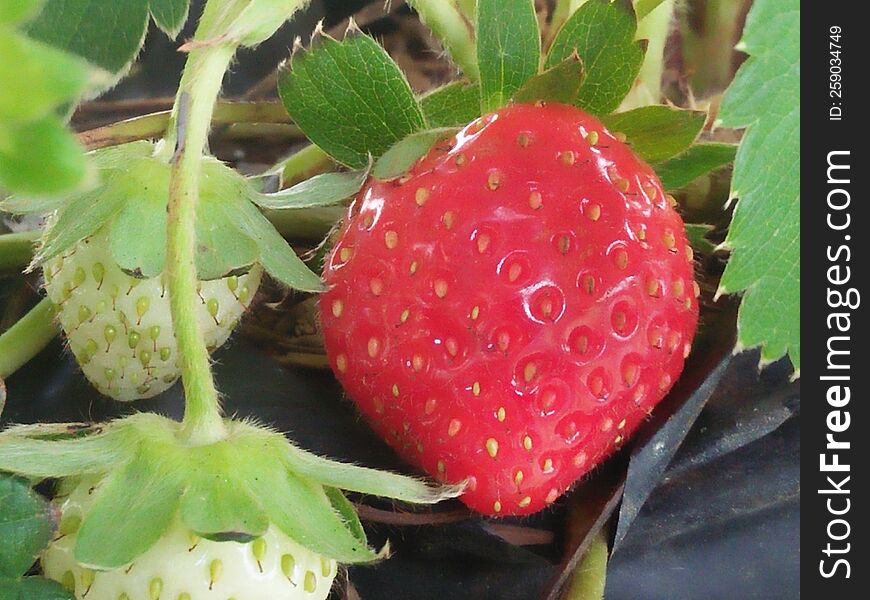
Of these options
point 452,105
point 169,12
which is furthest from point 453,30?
point 169,12

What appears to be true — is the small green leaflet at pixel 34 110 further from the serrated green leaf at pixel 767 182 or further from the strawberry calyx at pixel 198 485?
the serrated green leaf at pixel 767 182

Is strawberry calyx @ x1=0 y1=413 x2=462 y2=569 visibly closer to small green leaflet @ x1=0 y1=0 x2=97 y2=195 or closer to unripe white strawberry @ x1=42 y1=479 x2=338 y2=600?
unripe white strawberry @ x1=42 y1=479 x2=338 y2=600

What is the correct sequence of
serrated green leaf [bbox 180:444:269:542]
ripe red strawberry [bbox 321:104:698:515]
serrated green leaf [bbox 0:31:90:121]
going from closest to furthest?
serrated green leaf [bbox 0:31:90:121] < serrated green leaf [bbox 180:444:269:542] < ripe red strawberry [bbox 321:104:698:515]

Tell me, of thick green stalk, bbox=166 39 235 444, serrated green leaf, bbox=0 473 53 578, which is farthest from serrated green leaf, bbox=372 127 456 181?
serrated green leaf, bbox=0 473 53 578
